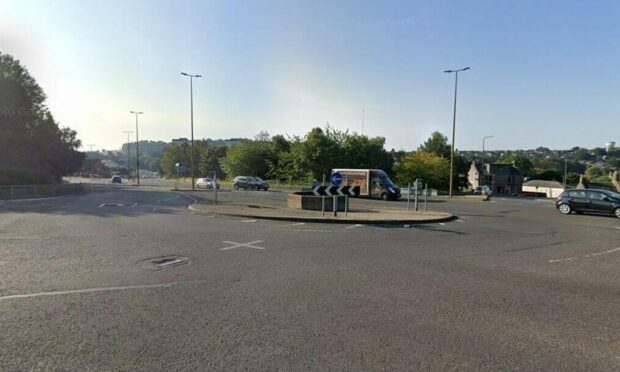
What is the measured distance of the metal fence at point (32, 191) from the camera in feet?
96.5

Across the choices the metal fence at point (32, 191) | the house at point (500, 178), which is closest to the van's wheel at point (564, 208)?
the metal fence at point (32, 191)

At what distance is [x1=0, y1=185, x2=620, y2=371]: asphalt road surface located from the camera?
13.1ft

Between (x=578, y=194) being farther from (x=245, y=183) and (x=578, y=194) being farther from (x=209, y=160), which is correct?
(x=209, y=160)

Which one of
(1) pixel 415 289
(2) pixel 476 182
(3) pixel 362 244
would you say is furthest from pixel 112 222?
(2) pixel 476 182

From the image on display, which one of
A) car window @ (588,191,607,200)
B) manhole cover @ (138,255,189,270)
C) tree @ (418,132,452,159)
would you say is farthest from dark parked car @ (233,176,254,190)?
tree @ (418,132,452,159)

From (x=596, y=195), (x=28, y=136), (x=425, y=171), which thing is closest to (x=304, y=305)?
(x=596, y=195)

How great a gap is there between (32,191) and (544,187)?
352ft

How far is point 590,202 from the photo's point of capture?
71.6 ft

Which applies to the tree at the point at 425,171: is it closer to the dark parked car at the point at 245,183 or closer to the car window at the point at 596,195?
the dark parked car at the point at 245,183

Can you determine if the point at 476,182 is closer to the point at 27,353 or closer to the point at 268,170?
the point at 268,170

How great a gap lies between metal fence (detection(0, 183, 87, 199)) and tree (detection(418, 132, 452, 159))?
8288 cm

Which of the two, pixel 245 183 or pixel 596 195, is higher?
pixel 596 195

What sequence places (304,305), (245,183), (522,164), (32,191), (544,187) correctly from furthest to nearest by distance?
(522,164), (544,187), (245,183), (32,191), (304,305)

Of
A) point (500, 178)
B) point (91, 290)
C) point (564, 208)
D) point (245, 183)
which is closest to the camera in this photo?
point (91, 290)
